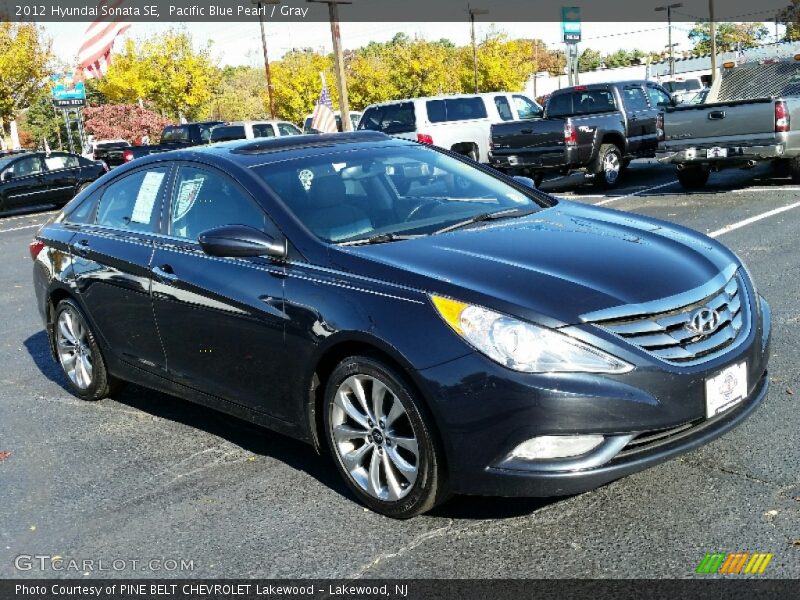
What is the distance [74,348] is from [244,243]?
2404 mm

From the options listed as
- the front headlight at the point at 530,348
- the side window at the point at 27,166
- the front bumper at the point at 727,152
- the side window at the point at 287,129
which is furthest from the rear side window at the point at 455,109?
the front headlight at the point at 530,348

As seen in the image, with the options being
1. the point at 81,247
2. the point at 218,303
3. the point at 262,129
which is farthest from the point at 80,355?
the point at 262,129

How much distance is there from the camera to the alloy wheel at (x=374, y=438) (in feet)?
12.2

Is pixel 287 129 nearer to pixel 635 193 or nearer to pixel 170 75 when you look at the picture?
pixel 635 193

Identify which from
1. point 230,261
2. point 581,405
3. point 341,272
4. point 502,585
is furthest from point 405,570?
point 230,261

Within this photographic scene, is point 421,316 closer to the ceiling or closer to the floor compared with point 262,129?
closer to the floor

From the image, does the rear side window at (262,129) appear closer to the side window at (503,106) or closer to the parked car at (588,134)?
the side window at (503,106)

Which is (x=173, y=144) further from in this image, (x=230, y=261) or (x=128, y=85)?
(x=128, y=85)

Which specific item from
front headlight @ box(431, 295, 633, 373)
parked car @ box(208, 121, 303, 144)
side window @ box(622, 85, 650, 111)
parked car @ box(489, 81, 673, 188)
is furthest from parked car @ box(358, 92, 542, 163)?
front headlight @ box(431, 295, 633, 373)

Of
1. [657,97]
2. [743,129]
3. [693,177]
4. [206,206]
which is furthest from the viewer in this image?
[657,97]

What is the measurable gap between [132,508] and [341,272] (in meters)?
1.50

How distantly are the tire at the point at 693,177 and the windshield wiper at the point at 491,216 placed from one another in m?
11.0

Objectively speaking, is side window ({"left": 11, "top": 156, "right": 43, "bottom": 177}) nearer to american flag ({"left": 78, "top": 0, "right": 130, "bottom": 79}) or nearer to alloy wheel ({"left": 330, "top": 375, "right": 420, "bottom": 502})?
american flag ({"left": 78, "top": 0, "right": 130, "bottom": 79})

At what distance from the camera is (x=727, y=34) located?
97.2 metres
